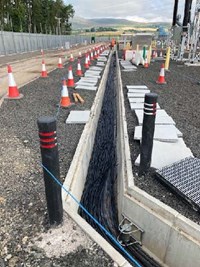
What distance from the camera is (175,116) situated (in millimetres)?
6246

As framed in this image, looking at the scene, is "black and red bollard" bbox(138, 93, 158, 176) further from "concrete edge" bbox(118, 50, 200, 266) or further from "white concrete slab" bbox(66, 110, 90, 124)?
"white concrete slab" bbox(66, 110, 90, 124)

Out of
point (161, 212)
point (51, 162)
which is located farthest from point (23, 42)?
point (161, 212)

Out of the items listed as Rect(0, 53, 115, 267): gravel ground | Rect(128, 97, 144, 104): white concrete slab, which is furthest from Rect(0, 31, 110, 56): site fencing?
Rect(0, 53, 115, 267): gravel ground

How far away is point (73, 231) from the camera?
2.57 metres

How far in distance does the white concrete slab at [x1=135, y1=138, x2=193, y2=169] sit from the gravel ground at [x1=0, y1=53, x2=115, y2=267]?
1414mm

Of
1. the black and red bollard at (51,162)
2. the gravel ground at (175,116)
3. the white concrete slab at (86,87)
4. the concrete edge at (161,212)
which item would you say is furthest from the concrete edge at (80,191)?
the white concrete slab at (86,87)

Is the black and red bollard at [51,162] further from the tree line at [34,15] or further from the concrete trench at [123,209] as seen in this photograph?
the tree line at [34,15]

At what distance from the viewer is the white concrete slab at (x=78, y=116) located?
571 centimetres

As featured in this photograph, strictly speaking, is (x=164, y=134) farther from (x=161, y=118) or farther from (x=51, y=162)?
(x=51, y=162)

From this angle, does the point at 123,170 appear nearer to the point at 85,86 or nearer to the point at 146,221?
the point at 146,221

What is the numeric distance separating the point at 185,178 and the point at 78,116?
10.6 feet

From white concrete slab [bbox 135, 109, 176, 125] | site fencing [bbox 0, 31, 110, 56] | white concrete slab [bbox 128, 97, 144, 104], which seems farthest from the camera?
site fencing [bbox 0, 31, 110, 56]

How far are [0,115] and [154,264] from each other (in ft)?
15.8

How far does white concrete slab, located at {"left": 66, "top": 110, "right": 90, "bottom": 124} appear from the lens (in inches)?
225
